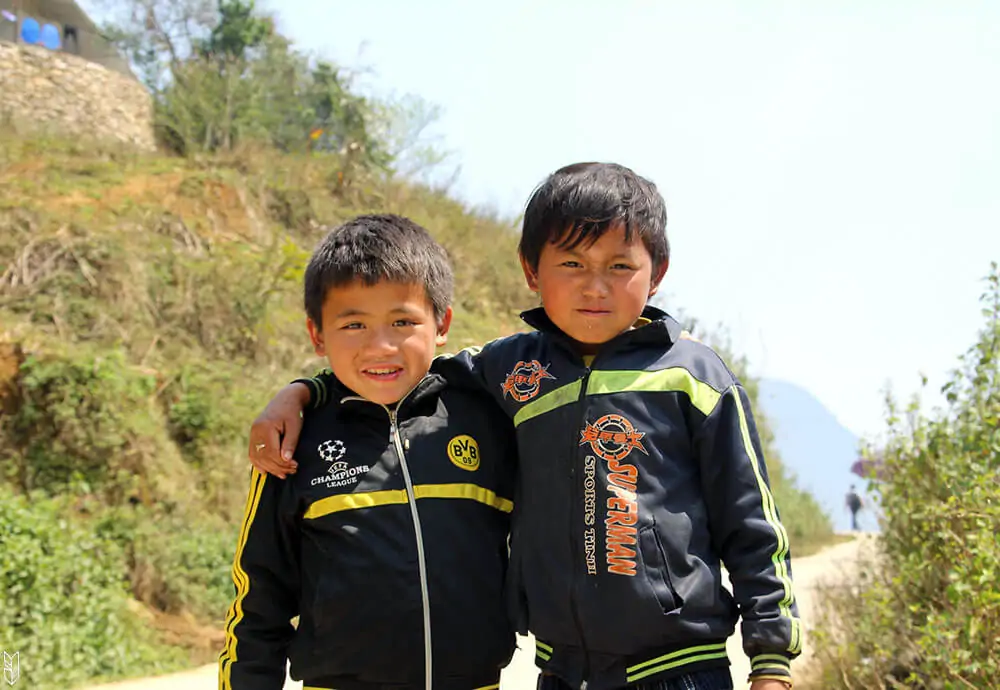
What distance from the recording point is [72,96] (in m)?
14.6

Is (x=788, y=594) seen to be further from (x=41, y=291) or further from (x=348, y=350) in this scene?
(x=41, y=291)

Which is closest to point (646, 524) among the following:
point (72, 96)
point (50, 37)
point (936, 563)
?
point (936, 563)

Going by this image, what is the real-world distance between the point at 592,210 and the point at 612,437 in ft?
→ 1.58

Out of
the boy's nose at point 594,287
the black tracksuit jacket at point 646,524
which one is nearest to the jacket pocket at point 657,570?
the black tracksuit jacket at point 646,524

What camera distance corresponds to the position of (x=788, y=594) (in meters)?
1.91

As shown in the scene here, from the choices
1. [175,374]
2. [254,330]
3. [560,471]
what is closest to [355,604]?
[560,471]

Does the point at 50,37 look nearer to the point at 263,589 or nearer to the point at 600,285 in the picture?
the point at 263,589

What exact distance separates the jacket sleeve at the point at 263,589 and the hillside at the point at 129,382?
3.94 m

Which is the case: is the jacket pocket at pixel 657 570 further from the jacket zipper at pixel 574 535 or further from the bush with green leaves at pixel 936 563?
the bush with green leaves at pixel 936 563

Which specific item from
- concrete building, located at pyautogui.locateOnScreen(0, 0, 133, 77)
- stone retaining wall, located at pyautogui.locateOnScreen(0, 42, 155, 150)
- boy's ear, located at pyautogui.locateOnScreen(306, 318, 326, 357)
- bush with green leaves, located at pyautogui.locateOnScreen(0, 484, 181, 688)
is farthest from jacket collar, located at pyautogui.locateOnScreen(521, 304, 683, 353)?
concrete building, located at pyautogui.locateOnScreen(0, 0, 133, 77)

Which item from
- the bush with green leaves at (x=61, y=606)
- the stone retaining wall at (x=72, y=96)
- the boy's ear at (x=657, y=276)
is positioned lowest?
the bush with green leaves at (x=61, y=606)

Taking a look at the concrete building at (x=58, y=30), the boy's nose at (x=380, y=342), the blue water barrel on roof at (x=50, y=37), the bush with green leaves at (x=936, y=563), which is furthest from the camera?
the blue water barrel on roof at (x=50, y=37)

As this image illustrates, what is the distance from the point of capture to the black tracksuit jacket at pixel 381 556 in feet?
6.83

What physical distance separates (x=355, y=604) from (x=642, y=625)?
0.62m
